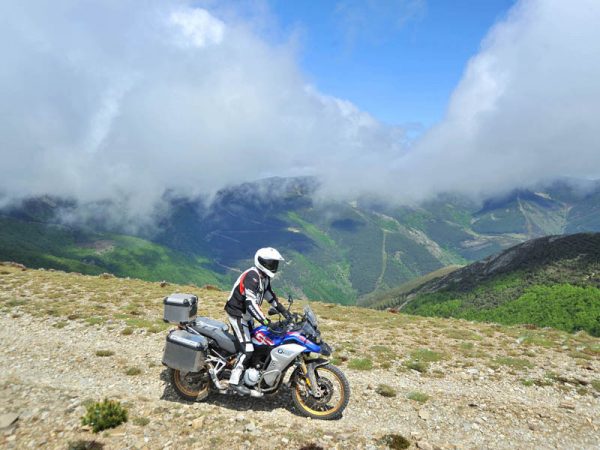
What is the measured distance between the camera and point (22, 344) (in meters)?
15.3

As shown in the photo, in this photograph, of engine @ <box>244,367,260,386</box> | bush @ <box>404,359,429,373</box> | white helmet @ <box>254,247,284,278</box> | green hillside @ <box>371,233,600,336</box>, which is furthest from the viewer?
green hillside @ <box>371,233,600,336</box>

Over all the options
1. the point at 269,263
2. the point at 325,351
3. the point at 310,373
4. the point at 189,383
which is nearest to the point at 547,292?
the point at 310,373

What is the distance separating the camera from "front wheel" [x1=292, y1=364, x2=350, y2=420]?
33.4 feet

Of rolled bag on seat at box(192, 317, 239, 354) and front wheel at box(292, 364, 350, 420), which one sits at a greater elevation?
rolled bag on seat at box(192, 317, 239, 354)

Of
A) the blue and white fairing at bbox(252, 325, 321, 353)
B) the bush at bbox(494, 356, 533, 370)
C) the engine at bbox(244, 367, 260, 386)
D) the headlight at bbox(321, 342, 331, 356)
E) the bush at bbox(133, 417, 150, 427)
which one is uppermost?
the blue and white fairing at bbox(252, 325, 321, 353)

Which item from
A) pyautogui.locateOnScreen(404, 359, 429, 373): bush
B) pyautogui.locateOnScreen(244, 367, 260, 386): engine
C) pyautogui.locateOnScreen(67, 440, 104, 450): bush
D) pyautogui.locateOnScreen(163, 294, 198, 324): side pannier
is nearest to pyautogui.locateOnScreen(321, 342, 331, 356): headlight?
pyautogui.locateOnScreen(244, 367, 260, 386): engine

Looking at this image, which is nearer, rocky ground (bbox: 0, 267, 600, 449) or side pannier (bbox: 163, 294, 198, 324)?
rocky ground (bbox: 0, 267, 600, 449)

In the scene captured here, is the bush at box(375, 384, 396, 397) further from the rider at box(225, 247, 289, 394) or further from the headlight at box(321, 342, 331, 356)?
the rider at box(225, 247, 289, 394)

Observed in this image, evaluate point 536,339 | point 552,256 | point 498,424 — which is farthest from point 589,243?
point 498,424

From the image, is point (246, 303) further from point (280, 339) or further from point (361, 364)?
point (361, 364)

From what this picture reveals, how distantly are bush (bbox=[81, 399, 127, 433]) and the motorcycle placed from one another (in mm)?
1867

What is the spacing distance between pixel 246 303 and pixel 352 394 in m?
4.96

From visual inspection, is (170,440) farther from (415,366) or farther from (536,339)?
(536,339)

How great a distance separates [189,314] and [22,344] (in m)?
9.07
